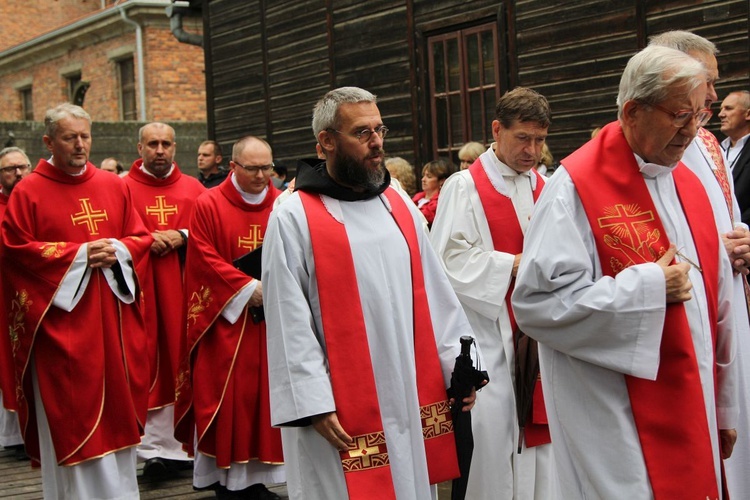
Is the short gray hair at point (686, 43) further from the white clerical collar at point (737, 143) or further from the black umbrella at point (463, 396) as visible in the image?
the white clerical collar at point (737, 143)

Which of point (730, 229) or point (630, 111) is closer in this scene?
point (630, 111)

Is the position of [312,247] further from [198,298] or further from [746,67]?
[746,67]

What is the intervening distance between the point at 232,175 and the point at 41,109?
24874 mm

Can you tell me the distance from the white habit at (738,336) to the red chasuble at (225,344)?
309cm

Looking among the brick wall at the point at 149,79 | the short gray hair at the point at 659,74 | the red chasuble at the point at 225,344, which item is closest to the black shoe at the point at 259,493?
the red chasuble at the point at 225,344

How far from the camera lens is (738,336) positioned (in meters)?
3.85

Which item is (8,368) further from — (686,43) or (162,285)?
(686,43)

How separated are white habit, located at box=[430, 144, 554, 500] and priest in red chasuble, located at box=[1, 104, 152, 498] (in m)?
2.15

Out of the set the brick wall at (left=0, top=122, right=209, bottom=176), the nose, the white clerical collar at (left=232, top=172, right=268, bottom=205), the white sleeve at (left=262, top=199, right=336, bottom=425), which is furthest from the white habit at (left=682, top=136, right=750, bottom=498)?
the brick wall at (left=0, top=122, right=209, bottom=176)

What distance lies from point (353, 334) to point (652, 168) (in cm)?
121

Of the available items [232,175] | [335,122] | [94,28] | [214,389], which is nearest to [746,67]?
[232,175]

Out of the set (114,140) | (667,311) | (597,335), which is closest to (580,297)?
(597,335)

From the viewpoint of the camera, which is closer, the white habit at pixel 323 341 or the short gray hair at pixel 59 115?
the white habit at pixel 323 341

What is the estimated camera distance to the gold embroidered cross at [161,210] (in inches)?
294
